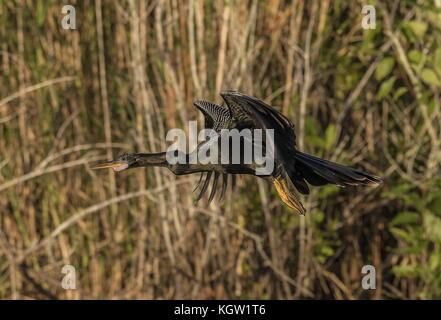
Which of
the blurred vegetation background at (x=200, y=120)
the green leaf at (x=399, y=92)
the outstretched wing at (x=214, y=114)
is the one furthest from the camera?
the green leaf at (x=399, y=92)

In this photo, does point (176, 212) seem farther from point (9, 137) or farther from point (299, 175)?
point (299, 175)

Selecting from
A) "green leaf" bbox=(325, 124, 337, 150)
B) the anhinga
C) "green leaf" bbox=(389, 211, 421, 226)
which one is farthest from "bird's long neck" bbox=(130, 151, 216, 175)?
"green leaf" bbox=(389, 211, 421, 226)

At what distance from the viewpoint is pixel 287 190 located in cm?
90

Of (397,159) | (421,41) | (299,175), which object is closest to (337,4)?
(421,41)

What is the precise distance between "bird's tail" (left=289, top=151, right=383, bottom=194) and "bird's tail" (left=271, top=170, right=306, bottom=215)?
0.02 meters

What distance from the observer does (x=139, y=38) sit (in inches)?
78.7

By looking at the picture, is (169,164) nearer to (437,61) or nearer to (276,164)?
(276,164)

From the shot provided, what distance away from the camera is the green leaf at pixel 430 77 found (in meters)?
2.09

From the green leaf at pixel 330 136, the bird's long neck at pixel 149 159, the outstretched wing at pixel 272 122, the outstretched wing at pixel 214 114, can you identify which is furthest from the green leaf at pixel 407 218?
the bird's long neck at pixel 149 159

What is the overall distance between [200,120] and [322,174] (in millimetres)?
1188

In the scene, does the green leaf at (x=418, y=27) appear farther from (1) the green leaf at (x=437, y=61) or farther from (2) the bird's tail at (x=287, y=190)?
(2) the bird's tail at (x=287, y=190)
